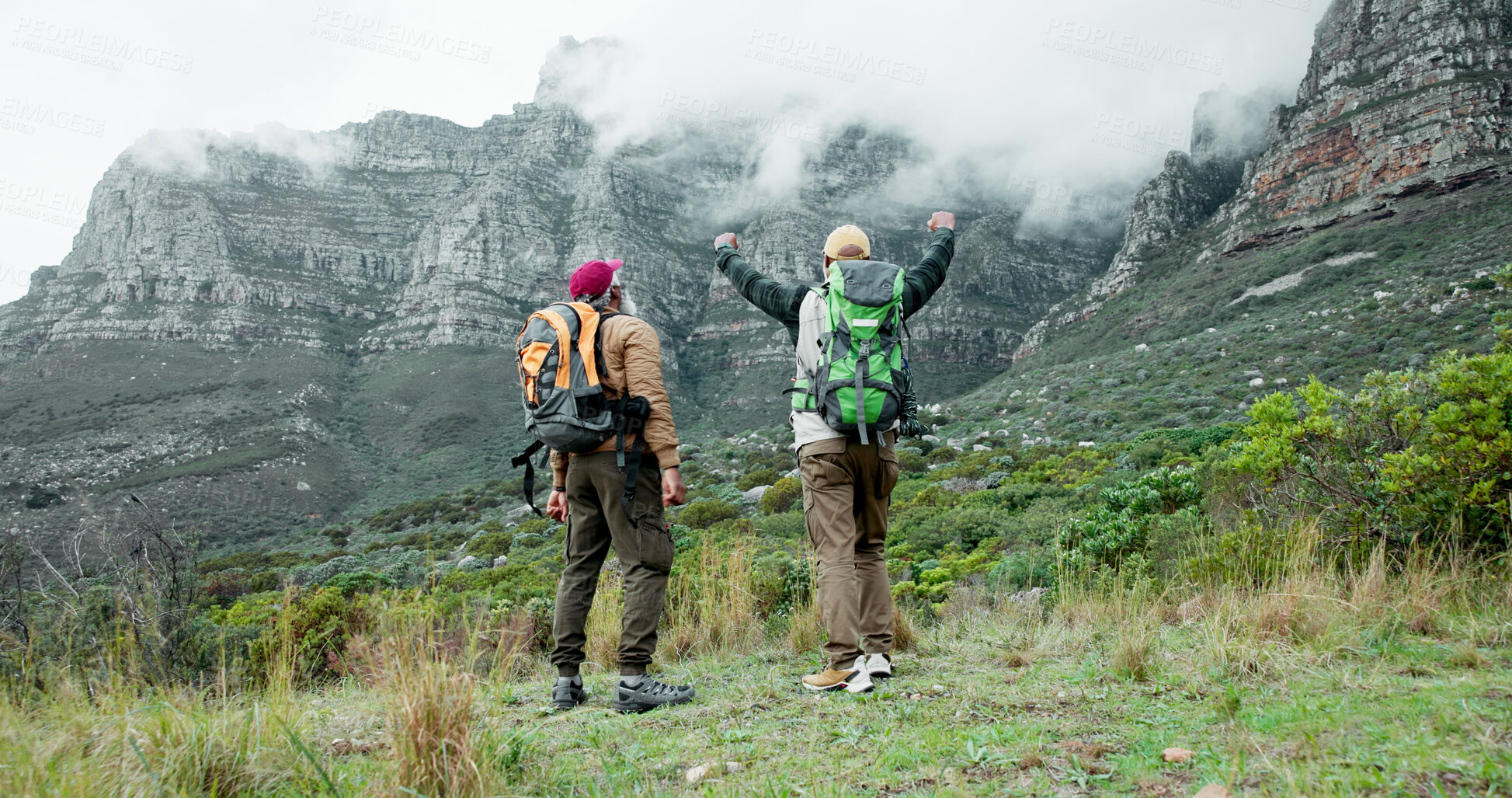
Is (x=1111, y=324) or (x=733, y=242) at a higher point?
(x=1111, y=324)

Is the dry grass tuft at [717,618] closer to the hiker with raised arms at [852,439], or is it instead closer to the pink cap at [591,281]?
the hiker with raised arms at [852,439]

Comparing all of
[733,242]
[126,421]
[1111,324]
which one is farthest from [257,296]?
[733,242]

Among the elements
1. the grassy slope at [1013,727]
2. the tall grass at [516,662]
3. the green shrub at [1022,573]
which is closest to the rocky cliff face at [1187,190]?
the green shrub at [1022,573]

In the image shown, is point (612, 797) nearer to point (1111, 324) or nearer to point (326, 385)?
point (1111, 324)

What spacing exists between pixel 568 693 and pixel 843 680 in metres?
1.21

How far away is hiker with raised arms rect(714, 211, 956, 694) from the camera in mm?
3148

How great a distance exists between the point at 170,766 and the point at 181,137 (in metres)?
109

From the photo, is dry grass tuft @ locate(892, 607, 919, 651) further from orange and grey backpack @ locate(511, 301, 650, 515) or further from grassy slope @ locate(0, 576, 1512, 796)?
orange and grey backpack @ locate(511, 301, 650, 515)

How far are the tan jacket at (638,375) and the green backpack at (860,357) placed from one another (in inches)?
24.4

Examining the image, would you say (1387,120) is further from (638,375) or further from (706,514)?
(638,375)

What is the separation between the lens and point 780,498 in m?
17.2

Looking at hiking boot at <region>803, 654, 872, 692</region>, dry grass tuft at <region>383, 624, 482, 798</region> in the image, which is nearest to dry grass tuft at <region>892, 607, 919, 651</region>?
hiking boot at <region>803, 654, 872, 692</region>

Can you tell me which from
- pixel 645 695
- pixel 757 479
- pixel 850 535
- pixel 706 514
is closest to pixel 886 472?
pixel 850 535

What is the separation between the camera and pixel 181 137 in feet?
274
